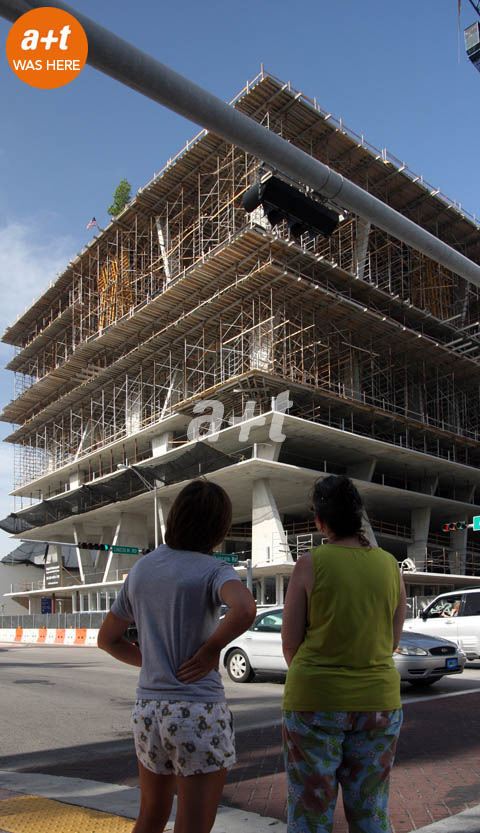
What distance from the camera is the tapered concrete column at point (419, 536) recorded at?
43481 millimetres

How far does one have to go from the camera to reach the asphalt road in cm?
691

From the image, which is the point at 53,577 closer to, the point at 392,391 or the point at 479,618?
the point at 392,391

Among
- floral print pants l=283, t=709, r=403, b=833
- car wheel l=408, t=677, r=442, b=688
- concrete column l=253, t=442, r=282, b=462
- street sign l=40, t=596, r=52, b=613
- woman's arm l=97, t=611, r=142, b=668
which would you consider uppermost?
concrete column l=253, t=442, r=282, b=462

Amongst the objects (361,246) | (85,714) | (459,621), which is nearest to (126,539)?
(361,246)

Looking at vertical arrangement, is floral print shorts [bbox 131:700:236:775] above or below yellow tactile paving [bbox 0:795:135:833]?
above

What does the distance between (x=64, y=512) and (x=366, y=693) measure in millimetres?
52740

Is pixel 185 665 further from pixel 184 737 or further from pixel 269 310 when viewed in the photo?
pixel 269 310

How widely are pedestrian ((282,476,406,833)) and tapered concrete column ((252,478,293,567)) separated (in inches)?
1321

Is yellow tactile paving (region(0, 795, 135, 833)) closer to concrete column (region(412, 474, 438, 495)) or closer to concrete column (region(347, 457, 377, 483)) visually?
concrete column (region(347, 457, 377, 483))

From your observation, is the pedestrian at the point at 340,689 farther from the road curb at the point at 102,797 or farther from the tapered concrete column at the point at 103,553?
the tapered concrete column at the point at 103,553

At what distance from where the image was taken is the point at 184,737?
257 cm

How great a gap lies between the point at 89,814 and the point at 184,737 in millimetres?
2721

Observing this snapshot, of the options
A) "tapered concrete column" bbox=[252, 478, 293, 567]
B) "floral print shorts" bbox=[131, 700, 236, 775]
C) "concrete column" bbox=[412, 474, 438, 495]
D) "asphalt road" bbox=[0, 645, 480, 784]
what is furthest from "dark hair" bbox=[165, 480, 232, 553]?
"concrete column" bbox=[412, 474, 438, 495]

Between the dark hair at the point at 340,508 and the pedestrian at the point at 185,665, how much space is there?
0.50 metres
